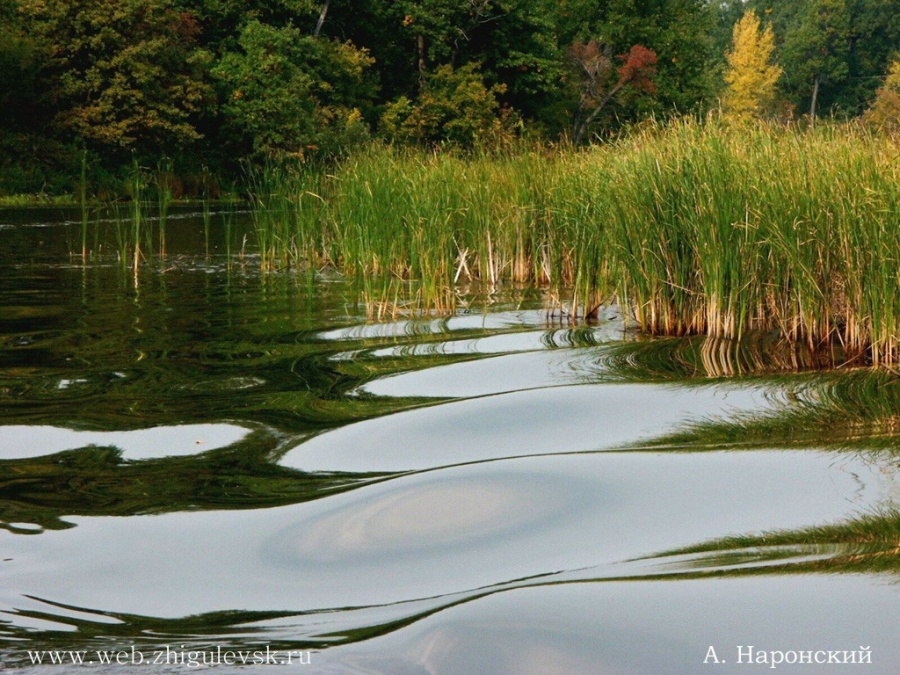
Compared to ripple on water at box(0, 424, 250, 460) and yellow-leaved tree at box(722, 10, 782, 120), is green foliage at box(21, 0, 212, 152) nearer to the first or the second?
ripple on water at box(0, 424, 250, 460)

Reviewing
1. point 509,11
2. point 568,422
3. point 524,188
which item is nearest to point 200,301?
point 524,188

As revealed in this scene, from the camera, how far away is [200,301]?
27.3ft

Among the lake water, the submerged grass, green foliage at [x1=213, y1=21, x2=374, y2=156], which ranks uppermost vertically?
green foliage at [x1=213, y1=21, x2=374, y2=156]

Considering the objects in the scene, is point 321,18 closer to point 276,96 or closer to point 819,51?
point 276,96

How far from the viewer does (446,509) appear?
327 centimetres

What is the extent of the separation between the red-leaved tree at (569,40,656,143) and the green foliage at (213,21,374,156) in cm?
1301

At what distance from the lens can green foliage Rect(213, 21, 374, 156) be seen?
27.0 meters

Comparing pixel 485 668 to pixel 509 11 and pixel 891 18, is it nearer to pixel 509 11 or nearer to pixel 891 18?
pixel 509 11

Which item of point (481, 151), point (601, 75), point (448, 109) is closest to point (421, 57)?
point (448, 109)

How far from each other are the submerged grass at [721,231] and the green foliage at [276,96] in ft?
58.0

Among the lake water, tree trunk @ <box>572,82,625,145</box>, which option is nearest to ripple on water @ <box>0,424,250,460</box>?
the lake water

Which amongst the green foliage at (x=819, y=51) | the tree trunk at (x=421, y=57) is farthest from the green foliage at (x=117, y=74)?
the green foliage at (x=819, y=51)

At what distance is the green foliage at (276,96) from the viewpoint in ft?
88.7

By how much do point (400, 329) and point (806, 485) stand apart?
3937mm
